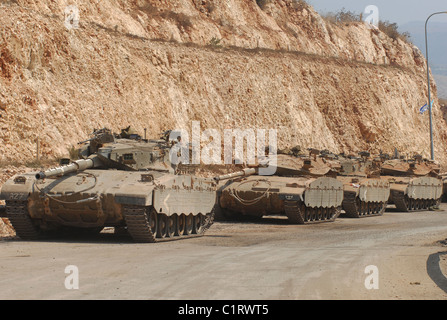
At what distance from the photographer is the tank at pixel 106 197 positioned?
15.1 metres

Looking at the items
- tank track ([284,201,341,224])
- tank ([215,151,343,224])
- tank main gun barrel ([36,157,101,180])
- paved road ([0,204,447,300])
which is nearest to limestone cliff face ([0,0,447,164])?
tank ([215,151,343,224])

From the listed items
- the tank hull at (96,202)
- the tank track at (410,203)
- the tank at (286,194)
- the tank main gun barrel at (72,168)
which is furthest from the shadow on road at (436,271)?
the tank track at (410,203)

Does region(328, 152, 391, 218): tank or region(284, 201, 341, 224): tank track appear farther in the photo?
region(328, 152, 391, 218): tank

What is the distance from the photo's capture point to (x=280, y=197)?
22297 millimetres

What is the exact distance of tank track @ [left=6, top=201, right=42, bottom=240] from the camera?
15.5 m

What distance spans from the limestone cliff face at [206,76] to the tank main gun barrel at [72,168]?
8.18 meters

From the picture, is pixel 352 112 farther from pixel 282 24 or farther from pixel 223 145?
pixel 223 145

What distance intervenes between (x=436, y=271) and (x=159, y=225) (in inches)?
272

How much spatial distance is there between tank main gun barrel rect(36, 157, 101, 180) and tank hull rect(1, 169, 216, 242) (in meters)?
0.19

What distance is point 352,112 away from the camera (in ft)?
166

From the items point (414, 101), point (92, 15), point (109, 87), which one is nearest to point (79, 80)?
point (109, 87)

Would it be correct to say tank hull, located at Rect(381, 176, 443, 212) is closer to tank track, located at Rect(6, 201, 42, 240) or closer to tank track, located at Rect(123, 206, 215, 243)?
tank track, located at Rect(123, 206, 215, 243)

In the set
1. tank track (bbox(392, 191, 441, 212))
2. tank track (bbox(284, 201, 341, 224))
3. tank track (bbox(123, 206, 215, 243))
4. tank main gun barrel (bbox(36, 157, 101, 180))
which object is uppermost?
tank main gun barrel (bbox(36, 157, 101, 180))

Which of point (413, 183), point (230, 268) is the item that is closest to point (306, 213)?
point (413, 183)
